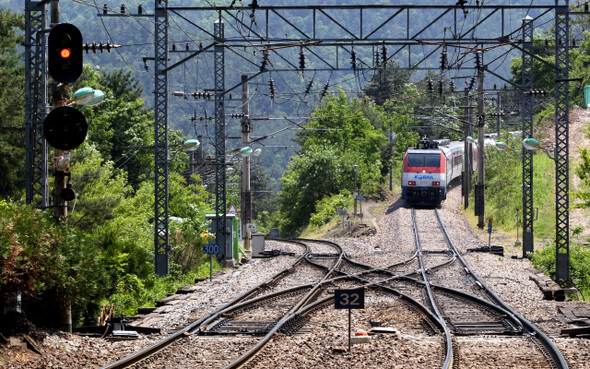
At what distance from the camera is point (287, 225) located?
67.4m

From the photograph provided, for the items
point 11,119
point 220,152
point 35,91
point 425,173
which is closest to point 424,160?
point 425,173

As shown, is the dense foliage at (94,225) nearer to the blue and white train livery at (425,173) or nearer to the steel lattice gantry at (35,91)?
the steel lattice gantry at (35,91)

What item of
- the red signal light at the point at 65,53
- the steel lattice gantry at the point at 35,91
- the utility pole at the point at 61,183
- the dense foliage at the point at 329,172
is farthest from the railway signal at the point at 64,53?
the dense foliage at the point at 329,172

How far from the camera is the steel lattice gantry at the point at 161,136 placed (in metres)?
23.2

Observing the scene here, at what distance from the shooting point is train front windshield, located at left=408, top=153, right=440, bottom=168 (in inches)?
1944

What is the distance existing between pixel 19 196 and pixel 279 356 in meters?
20.2

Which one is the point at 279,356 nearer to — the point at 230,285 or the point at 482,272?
the point at 230,285

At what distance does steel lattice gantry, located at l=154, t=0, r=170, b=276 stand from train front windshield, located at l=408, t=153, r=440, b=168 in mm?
27638

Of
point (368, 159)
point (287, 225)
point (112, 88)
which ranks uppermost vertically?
point (112, 88)

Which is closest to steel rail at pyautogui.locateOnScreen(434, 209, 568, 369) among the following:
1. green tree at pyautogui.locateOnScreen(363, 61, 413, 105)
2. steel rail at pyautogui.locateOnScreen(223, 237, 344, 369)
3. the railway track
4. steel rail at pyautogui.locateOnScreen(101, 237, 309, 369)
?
the railway track

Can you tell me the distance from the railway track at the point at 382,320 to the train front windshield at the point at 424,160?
23.5 meters

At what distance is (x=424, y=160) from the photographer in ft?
163

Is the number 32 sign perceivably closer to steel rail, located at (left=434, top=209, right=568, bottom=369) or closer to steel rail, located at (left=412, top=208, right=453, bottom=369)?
steel rail, located at (left=412, top=208, right=453, bottom=369)

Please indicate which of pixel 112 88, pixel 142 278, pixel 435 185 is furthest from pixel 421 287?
pixel 112 88
